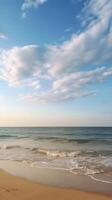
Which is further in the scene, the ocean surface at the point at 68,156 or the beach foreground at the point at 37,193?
the ocean surface at the point at 68,156

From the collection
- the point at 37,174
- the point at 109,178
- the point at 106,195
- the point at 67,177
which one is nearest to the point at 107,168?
the point at 109,178

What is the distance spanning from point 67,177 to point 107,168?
8.69 ft

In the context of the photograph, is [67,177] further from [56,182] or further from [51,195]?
[51,195]

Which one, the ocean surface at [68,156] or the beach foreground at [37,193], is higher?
the beach foreground at [37,193]

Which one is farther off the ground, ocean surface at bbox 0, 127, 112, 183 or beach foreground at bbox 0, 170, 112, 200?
beach foreground at bbox 0, 170, 112, 200

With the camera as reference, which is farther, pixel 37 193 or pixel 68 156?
pixel 68 156

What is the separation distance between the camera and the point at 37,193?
21.4ft

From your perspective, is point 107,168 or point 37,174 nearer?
point 37,174

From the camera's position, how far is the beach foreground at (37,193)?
6.08 meters

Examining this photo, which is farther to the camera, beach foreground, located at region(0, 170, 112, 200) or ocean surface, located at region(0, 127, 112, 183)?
ocean surface, located at region(0, 127, 112, 183)

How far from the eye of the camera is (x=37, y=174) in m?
9.22

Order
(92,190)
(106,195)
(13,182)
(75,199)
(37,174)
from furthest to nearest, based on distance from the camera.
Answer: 1. (37,174)
2. (13,182)
3. (92,190)
4. (106,195)
5. (75,199)

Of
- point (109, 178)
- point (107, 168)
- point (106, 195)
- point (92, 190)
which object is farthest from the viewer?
point (107, 168)

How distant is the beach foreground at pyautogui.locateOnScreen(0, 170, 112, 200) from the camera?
608 centimetres
